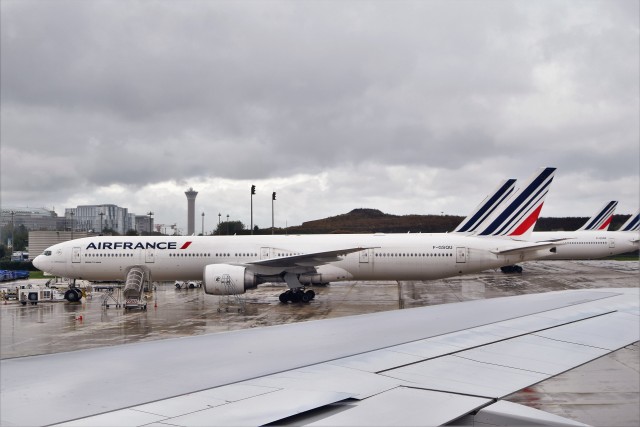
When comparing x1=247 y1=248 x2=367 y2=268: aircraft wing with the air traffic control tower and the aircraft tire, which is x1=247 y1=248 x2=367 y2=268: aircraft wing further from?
the air traffic control tower

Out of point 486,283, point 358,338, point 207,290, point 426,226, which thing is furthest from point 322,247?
point 426,226

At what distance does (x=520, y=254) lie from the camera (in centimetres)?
2267

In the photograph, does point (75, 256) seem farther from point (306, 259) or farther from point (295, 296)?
point (306, 259)

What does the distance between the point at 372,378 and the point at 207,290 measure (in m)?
17.9

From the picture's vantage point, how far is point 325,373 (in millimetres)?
3312

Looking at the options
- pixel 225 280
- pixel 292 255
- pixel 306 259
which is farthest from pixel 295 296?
pixel 225 280

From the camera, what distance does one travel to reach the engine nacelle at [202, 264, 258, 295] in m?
20.1

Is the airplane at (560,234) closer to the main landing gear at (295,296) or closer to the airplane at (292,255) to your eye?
the airplane at (292,255)

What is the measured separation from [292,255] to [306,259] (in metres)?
2.01

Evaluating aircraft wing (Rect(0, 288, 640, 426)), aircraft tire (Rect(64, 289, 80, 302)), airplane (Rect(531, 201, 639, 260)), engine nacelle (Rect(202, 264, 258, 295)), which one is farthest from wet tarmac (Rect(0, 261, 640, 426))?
airplane (Rect(531, 201, 639, 260))

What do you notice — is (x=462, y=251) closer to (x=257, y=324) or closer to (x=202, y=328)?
(x=257, y=324)

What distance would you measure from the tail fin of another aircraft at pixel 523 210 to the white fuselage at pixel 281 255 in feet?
3.48

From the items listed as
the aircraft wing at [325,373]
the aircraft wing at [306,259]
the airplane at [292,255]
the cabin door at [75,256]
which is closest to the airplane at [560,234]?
the airplane at [292,255]

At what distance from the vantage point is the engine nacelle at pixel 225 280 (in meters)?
20.1
